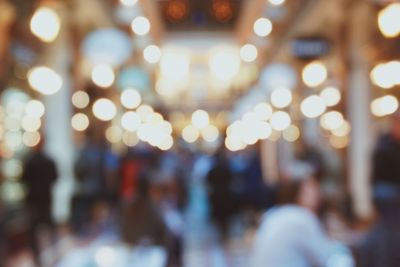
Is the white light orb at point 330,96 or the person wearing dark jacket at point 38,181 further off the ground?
the white light orb at point 330,96

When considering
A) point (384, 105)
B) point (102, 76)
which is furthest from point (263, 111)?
point (384, 105)

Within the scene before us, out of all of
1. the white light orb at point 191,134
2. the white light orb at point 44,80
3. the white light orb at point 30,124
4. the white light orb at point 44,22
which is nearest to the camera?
the white light orb at point 44,22

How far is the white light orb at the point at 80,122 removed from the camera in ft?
59.0

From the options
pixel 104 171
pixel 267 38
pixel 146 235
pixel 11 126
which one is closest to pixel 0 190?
pixel 11 126

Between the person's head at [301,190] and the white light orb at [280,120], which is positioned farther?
the white light orb at [280,120]

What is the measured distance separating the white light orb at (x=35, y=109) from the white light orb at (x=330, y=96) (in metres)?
5.71

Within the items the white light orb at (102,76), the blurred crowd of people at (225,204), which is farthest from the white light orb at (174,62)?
the white light orb at (102,76)

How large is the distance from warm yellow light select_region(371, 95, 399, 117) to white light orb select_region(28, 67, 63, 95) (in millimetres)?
5663

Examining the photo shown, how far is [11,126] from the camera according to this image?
44.4 ft

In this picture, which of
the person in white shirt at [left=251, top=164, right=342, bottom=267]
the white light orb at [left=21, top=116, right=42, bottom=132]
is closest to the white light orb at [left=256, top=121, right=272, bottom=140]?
the white light orb at [left=21, top=116, right=42, bottom=132]

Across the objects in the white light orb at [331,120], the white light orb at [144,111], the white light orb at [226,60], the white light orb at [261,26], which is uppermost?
the white light orb at [226,60]

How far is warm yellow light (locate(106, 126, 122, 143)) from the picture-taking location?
71.3ft

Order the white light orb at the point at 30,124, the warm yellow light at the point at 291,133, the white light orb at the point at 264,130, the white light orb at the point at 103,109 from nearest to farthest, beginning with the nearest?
the white light orb at the point at 30,124 < the white light orb at the point at 103,109 < the warm yellow light at the point at 291,133 < the white light orb at the point at 264,130

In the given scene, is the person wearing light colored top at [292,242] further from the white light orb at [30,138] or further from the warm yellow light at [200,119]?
the warm yellow light at [200,119]
